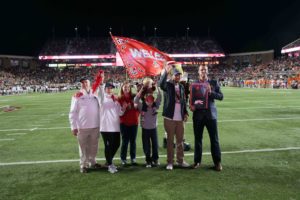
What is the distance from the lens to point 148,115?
21.1 ft

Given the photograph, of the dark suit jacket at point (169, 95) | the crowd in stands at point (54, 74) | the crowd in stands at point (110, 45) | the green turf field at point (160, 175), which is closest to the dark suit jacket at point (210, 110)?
the dark suit jacket at point (169, 95)

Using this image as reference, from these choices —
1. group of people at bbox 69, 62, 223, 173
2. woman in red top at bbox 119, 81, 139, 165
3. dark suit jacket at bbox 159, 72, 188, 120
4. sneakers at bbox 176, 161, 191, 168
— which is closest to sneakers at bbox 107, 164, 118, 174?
group of people at bbox 69, 62, 223, 173

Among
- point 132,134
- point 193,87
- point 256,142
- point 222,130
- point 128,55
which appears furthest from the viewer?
point 222,130

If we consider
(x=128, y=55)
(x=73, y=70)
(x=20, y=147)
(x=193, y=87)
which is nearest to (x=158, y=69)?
(x=128, y=55)

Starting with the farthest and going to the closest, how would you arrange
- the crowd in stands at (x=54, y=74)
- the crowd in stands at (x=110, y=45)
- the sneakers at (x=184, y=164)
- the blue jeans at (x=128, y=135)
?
the crowd in stands at (x=110, y=45), the crowd in stands at (x=54, y=74), the blue jeans at (x=128, y=135), the sneakers at (x=184, y=164)

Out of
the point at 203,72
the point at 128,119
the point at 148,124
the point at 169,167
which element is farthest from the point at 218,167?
the point at 128,119

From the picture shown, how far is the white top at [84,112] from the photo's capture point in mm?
6203

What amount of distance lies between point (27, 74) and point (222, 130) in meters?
74.8

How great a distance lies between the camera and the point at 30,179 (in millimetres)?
5801

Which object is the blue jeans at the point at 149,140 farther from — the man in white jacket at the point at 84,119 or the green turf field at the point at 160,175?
the man in white jacket at the point at 84,119

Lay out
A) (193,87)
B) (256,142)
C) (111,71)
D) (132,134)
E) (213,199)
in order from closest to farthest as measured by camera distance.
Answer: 1. (213,199)
2. (193,87)
3. (132,134)
4. (256,142)
5. (111,71)

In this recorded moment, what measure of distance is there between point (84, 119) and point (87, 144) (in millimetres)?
516

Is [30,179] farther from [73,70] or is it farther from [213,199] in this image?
[73,70]

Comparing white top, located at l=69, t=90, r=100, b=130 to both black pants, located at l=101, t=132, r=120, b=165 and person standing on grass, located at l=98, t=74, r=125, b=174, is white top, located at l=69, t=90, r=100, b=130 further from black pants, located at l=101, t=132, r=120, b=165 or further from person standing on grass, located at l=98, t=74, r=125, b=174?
black pants, located at l=101, t=132, r=120, b=165
